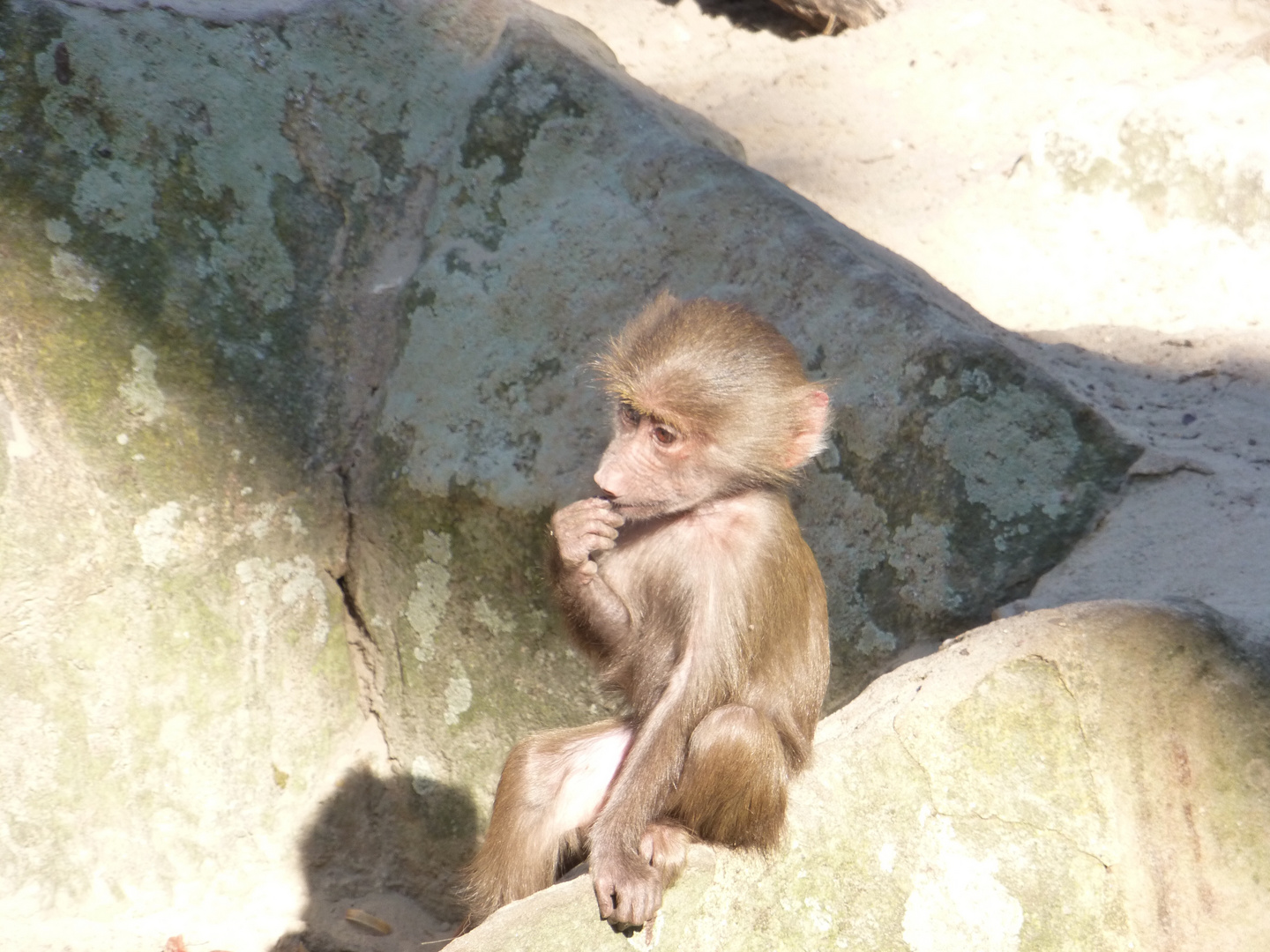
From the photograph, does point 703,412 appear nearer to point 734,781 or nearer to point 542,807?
point 734,781

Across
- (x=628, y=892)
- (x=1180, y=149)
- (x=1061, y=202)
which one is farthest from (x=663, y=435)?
(x=1180, y=149)

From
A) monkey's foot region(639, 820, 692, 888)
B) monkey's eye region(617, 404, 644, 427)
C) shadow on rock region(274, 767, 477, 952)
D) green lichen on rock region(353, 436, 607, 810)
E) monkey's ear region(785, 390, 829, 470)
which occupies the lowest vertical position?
shadow on rock region(274, 767, 477, 952)

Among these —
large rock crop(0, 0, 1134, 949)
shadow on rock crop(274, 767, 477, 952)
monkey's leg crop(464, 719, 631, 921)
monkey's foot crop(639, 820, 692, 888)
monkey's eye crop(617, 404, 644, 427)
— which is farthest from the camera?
shadow on rock crop(274, 767, 477, 952)

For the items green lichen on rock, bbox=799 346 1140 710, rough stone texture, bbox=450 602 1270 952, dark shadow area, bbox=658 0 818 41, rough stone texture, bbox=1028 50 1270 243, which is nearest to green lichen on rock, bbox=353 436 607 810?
green lichen on rock, bbox=799 346 1140 710

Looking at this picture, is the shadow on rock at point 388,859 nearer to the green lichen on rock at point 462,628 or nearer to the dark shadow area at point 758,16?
the green lichen on rock at point 462,628

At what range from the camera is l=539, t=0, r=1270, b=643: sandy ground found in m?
4.13

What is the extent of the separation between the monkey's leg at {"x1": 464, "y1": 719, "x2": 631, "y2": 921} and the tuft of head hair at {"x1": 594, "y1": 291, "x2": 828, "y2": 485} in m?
0.95

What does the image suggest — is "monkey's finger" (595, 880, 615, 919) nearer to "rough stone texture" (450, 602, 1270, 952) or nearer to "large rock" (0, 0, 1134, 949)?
"rough stone texture" (450, 602, 1270, 952)

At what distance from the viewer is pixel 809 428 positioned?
3.65 metres

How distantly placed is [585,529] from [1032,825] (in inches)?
55.4

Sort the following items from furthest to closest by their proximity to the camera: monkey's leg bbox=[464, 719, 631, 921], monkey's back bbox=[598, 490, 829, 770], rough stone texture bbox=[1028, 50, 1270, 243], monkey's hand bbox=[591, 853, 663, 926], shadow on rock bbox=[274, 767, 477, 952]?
rough stone texture bbox=[1028, 50, 1270, 243] → shadow on rock bbox=[274, 767, 477, 952] → monkey's leg bbox=[464, 719, 631, 921] → monkey's back bbox=[598, 490, 829, 770] → monkey's hand bbox=[591, 853, 663, 926]

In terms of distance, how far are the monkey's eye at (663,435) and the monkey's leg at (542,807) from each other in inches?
36.2

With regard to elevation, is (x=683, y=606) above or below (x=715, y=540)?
below

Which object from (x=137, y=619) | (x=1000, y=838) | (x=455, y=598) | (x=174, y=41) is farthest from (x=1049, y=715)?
(x=174, y=41)
